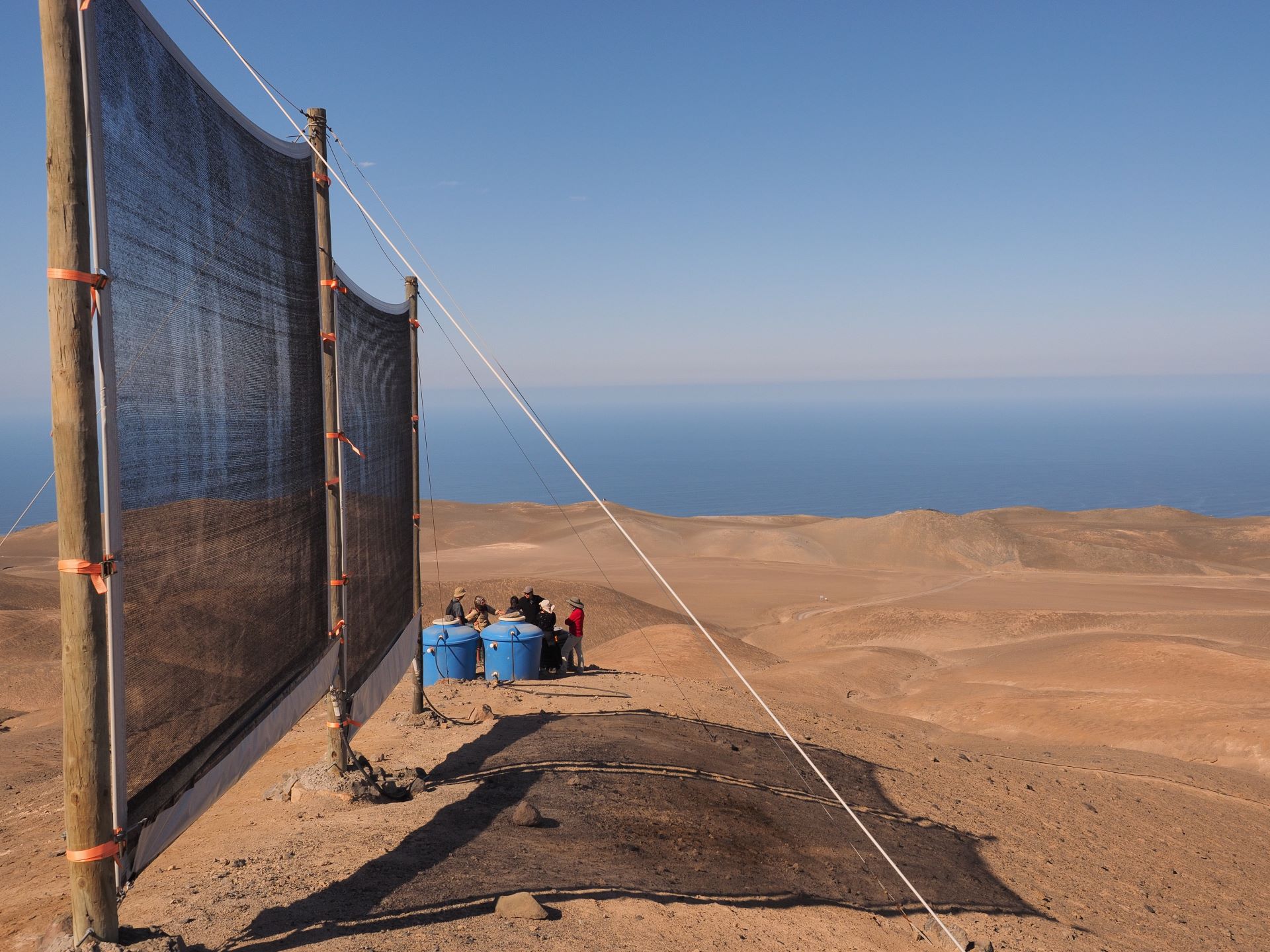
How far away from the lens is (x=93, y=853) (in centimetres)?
410

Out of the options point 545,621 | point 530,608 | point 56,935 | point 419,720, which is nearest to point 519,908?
point 56,935

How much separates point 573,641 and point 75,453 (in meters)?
11.4

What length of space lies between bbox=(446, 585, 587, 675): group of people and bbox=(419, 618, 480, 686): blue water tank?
28.5 inches

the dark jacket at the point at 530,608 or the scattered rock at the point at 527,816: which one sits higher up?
the dark jacket at the point at 530,608

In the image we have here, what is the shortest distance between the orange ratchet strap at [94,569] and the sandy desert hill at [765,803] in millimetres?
2237

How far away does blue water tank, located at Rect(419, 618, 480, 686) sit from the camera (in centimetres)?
1341

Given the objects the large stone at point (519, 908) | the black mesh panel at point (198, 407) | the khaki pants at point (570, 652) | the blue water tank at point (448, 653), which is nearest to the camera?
the black mesh panel at point (198, 407)

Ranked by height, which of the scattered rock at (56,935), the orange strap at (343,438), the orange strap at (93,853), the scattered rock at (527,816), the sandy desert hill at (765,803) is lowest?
the sandy desert hill at (765,803)

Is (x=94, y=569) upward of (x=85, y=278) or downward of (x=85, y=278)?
downward

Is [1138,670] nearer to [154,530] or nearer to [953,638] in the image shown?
[953,638]

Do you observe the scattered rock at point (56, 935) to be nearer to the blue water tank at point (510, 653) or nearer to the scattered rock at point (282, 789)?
the scattered rock at point (282, 789)

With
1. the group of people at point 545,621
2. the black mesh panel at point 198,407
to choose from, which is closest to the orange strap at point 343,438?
the black mesh panel at point 198,407

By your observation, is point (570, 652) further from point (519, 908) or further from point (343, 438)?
point (519, 908)

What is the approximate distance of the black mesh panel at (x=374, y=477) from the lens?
25.2 ft
